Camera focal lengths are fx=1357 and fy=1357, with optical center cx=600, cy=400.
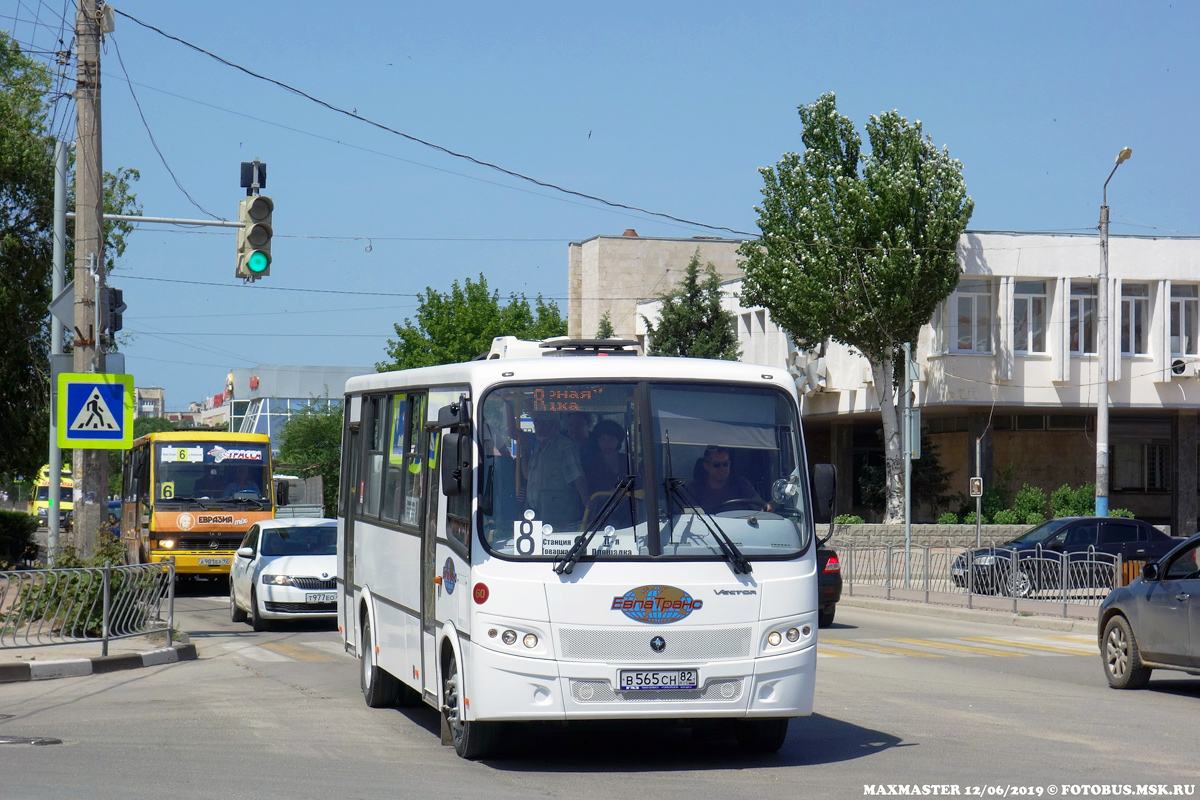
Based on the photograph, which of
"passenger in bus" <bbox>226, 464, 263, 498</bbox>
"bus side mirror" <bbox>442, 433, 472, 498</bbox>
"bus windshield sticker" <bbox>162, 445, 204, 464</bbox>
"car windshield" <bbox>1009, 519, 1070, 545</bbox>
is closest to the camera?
"bus side mirror" <bbox>442, 433, 472, 498</bbox>

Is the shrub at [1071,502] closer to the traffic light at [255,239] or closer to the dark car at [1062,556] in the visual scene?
the dark car at [1062,556]

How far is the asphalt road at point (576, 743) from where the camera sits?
7.75 meters

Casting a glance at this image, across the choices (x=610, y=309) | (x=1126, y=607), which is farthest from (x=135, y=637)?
(x=610, y=309)

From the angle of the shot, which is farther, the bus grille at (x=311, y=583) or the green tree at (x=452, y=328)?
the green tree at (x=452, y=328)

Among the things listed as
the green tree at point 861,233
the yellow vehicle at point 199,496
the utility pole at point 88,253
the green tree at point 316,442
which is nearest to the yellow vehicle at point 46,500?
the green tree at point 316,442

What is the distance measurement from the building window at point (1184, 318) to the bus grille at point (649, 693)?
124ft

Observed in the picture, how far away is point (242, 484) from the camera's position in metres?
27.1

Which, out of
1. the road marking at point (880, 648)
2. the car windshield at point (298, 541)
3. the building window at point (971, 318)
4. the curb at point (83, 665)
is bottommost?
the road marking at point (880, 648)

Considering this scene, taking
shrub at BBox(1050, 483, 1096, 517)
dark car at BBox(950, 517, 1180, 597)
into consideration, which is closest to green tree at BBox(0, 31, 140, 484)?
dark car at BBox(950, 517, 1180, 597)

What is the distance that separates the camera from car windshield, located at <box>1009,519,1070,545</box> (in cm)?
2625

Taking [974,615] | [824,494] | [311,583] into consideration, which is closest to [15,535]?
[311,583]

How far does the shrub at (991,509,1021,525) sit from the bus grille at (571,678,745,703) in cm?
3278

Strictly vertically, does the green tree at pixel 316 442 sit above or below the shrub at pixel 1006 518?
above

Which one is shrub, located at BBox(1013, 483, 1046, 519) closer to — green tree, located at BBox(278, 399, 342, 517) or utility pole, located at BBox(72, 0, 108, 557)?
utility pole, located at BBox(72, 0, 108, 557)
